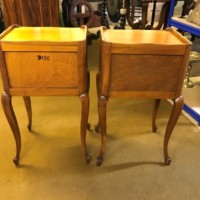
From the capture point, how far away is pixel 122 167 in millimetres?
1283

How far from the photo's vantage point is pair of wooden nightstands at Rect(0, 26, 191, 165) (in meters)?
0.94

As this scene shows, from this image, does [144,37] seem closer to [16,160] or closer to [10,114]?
[10,114]

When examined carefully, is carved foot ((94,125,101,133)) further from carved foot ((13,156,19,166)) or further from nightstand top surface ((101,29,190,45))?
nightstand top surface ((101,29,190,45))

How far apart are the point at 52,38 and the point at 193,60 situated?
1358mm

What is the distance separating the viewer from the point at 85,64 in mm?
1009

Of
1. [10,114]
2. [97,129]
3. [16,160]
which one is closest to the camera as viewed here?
[10,114]

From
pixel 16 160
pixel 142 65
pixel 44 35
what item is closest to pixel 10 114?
pixel 16 160

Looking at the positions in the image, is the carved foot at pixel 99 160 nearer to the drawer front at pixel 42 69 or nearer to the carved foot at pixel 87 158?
the carved foot at pixel 87 158

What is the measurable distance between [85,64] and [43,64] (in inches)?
7.1

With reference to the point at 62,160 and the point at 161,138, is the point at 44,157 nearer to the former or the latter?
the point at 62,160

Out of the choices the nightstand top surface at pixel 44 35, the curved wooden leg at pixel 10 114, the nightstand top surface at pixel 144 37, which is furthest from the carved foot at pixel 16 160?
the nightstand top surface at pixel 144 37

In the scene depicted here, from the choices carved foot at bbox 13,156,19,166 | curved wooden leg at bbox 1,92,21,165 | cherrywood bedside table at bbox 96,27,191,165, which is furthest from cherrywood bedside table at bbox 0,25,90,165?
carved foot at bbox 13,156,19,166

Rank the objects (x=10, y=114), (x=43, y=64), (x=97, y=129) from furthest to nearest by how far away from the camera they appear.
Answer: (x=97, y=129), (x=10, y=114), (x=43, y=64)

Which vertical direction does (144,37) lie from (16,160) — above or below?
above
